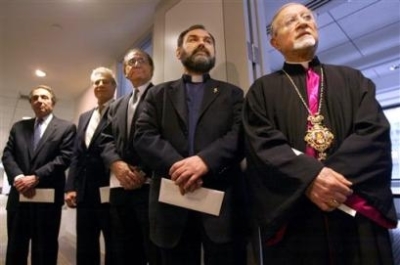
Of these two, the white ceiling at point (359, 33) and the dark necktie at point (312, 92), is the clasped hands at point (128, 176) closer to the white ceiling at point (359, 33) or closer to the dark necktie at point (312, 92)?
the dark necktie at point (312, 92)

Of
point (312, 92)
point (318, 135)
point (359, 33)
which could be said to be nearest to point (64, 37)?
point (312, 92)

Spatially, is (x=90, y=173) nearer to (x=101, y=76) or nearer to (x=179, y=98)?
(x=101, y=76)

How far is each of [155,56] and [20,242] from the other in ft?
5.72

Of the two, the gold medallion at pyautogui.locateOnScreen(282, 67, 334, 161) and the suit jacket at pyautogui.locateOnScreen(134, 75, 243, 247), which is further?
the suit jacket at pyautogui.locateOnScreen(134, 75, 243, 247)

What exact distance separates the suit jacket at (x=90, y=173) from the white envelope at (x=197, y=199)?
0.78 metres

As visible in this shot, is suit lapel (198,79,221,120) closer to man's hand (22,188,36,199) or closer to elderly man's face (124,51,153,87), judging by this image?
elderly man's face (124,51,153,87)

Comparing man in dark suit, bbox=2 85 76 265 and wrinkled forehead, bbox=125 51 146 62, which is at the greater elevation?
wrinkled forehead, bbox=125 51 146 62

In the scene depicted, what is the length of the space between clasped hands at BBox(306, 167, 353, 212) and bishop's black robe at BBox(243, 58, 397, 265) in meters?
0.02

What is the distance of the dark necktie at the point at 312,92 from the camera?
37.5 inches

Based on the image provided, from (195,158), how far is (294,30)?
0.66 m

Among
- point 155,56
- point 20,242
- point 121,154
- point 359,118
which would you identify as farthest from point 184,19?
point 20,242

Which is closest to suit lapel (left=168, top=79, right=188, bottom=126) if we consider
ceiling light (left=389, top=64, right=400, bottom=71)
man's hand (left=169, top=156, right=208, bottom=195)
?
man's hand (left=169, top=156, right=208, bottom=195)

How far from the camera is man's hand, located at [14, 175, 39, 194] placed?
180cm

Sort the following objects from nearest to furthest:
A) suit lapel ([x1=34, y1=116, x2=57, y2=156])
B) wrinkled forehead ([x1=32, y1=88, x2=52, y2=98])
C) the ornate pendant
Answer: the ornate pendant < suit lapel ([x1=34, y1=116, x2=57, y2=156]) < wrinkled forehead ([x1=32, y1=88, x2=52, y2=98])
